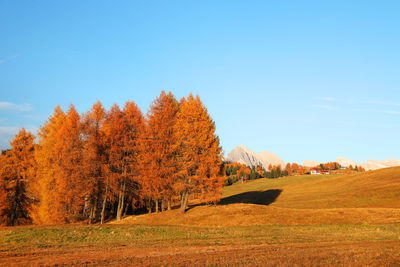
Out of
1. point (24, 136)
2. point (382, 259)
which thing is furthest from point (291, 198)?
point (382, 259)

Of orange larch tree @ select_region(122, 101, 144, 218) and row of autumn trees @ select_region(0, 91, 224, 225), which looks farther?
orange larch tree @ select_region(122, 101, 144, 218)

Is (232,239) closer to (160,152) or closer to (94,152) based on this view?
(160,152)

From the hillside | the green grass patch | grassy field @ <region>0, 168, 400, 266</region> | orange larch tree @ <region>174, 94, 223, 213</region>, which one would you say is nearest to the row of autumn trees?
orange larch tree @ <region>174, 94, 223, 213</region>

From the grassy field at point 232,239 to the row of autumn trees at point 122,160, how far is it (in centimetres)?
488

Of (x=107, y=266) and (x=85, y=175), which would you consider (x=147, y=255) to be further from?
(x=85, y=175)

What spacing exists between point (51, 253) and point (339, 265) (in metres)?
15.2

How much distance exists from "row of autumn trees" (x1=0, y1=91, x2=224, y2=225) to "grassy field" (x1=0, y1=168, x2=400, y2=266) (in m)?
4.88

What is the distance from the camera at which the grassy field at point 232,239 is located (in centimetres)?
1475

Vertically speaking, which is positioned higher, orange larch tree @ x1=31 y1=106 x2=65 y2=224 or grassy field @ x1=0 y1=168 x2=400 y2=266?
orange larch tree @ x1=31 y1=106 x2=65 y2=224

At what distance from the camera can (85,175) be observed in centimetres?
4256

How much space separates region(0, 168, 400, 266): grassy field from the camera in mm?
14750

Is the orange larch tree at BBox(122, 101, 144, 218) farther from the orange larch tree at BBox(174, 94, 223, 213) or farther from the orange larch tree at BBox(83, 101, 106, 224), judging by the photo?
the orange larch tree at BBox(174, 94, 223, 213)

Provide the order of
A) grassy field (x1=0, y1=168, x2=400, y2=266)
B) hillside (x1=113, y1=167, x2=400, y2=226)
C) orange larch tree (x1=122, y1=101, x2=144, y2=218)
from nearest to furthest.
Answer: grassy field (x1=0, y1=168, x2=400, y2=266)
hillside (x1=113, y1=167, x2=400, y2=226)
orange larch tree (x1=122, y1=101, x2=144, y2=218)

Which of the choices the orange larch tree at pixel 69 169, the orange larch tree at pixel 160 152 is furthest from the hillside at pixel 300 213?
the orange larch tree at pixel 69 169
